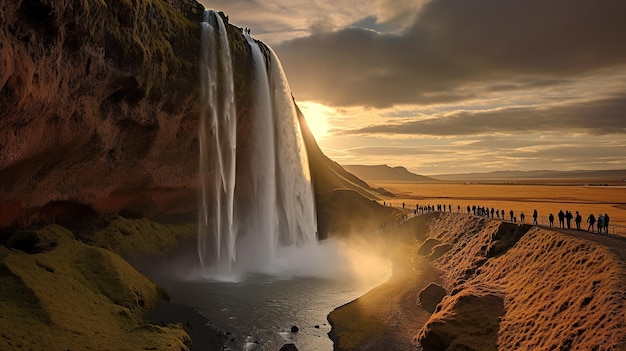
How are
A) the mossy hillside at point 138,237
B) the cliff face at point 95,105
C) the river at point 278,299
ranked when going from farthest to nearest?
1. the mossy hillside at point 138,237
2. the river at point 278,299
3. the cliff face at point 95,105

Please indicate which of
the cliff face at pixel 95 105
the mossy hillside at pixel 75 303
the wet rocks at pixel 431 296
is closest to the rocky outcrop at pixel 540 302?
the wet rocks at pixel 431 296

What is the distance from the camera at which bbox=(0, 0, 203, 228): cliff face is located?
20406 millimetres

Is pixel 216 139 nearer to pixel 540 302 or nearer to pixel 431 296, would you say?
pixel 431 296

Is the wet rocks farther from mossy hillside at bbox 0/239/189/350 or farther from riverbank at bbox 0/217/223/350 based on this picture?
mossy hillside at bbox 0/239/189/350

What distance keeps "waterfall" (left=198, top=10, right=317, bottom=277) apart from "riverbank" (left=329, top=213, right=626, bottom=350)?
54.2ft

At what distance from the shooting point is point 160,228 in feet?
129

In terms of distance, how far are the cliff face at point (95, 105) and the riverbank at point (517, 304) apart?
20255 mm

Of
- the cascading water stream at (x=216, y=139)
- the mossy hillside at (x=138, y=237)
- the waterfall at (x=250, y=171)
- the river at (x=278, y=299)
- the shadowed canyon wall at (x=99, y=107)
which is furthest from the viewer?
the waterfall at (x=250, y=171)

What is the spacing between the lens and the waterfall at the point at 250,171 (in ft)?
134

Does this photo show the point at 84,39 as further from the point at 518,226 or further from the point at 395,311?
the point at 518,226

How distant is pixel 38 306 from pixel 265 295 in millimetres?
15839

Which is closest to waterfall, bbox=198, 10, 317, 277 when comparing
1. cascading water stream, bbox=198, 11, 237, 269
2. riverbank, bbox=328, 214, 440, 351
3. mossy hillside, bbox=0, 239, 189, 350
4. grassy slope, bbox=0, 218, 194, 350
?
cascading water stream, bbox=198, 11, 237, 269

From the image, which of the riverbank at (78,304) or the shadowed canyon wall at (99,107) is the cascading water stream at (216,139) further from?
the riverbank at (78,304)

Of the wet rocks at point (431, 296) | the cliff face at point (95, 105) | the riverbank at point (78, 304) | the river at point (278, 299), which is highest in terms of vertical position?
the cliff face at point (95, 105)
